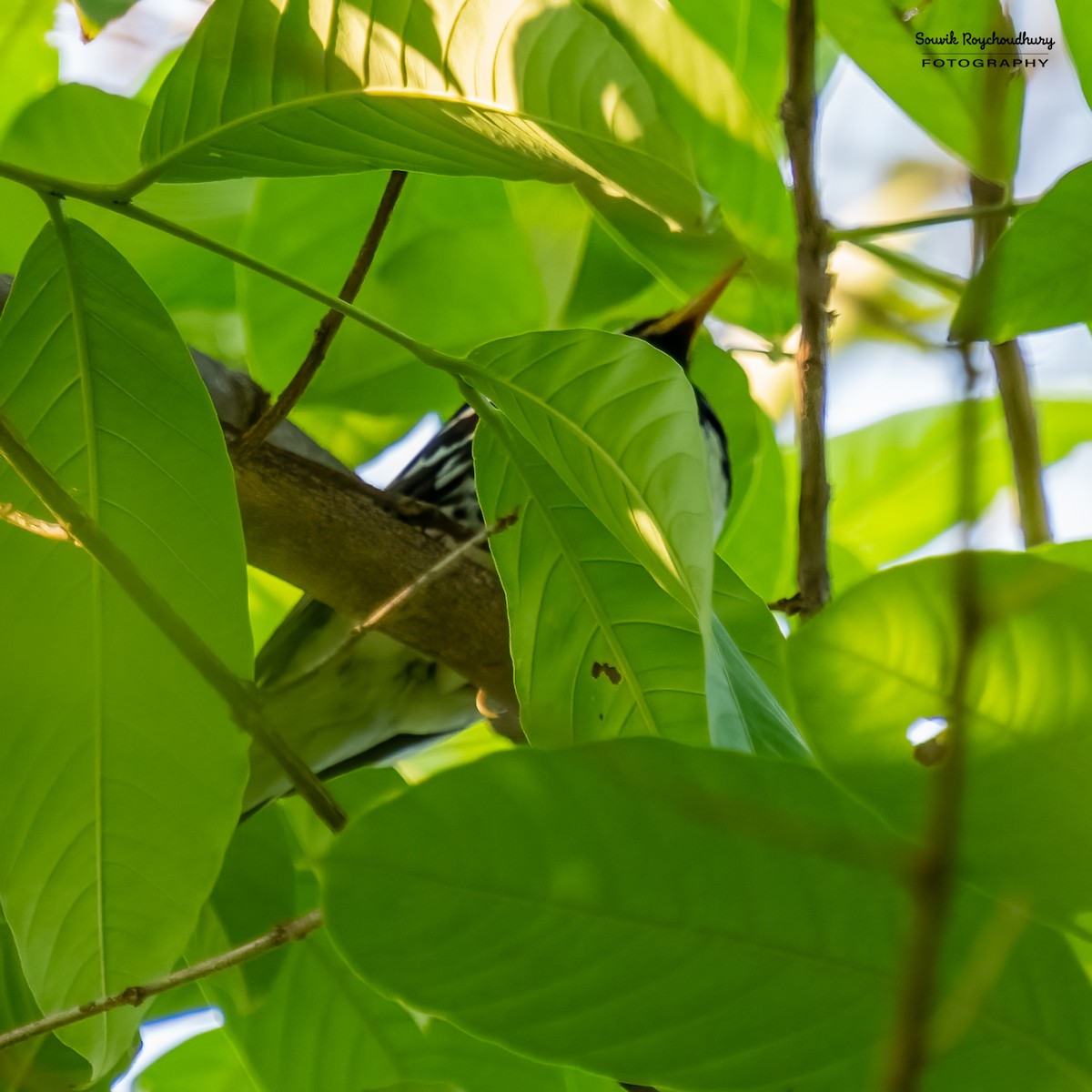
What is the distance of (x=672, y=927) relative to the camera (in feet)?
1.60

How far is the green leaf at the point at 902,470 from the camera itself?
138 cm

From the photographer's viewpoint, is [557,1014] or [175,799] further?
[175,799]

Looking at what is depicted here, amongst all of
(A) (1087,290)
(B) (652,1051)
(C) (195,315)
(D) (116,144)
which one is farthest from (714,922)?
(C) (195,315)

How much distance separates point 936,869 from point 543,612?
454 millimetres

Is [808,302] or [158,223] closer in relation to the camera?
A: [158,223]

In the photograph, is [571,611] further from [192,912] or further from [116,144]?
[116,144]

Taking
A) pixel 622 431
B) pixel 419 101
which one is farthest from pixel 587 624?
pixel 419 101

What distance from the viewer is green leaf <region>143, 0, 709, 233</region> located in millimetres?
606

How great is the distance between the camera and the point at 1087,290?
765 millimetres

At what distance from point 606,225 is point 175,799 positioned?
1.56 feet

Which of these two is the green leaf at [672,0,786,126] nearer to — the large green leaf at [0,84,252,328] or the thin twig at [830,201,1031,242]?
the thin twig at [830,201,1031,242]

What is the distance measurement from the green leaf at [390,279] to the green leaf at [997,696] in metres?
0.73

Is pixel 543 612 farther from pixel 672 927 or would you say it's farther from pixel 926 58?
pixel 926 58

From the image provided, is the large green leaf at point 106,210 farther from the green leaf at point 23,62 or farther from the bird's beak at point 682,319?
the bird's beak at point 682,319
